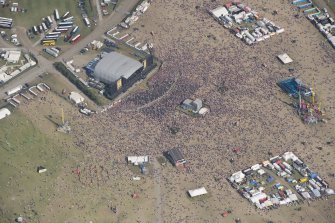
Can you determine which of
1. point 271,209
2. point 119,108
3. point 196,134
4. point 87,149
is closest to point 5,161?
point 87,149

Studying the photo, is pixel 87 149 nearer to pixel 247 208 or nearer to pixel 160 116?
pixel 160 116

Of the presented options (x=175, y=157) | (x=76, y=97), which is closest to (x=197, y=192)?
(x=175, y=157)

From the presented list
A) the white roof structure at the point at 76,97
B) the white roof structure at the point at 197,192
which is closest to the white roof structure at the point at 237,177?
the white roof structure at the point at 197,192

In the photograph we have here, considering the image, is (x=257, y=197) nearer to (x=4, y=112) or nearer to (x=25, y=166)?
(x=25, y=166)

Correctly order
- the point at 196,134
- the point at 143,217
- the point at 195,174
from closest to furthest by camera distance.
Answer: the point at 143,217, the point at 195,174, the point at 196,134

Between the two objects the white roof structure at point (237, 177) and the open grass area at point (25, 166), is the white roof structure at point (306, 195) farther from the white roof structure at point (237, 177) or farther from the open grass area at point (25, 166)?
the open grass area at point (25, 166)

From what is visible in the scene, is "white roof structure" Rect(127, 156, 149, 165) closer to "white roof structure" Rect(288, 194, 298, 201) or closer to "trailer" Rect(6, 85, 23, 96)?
"white roof structure" Rect(288, 194, 298, 201)
